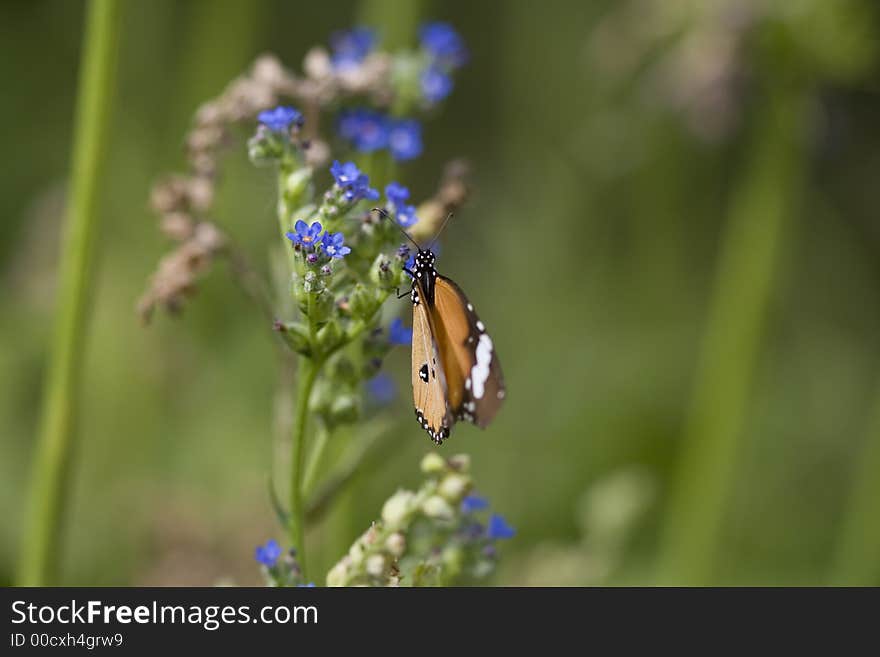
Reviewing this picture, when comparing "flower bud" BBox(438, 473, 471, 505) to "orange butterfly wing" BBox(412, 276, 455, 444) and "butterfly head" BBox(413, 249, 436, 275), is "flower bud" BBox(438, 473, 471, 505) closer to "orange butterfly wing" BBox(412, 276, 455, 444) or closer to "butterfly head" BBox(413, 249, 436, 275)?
"orange butterfly wing" BBox(412, 276, 455, 444)

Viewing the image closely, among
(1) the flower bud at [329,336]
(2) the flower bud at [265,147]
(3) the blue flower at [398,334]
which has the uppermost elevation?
(2) the flower bud at [265,147]

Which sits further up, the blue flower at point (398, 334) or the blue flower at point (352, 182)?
the blue flower at point (352, 182)

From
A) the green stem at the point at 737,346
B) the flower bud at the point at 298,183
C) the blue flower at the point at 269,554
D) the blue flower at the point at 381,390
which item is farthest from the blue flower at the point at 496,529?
the green stem at the point at 737,346

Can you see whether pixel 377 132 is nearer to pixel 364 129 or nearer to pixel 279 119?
pixel 364 129

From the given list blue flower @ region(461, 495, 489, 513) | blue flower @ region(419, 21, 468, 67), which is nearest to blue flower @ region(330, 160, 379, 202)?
blue flower @ region(461, 495, 489, 513)

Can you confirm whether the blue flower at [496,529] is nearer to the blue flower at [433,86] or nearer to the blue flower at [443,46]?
the blue flower at [433,86]
